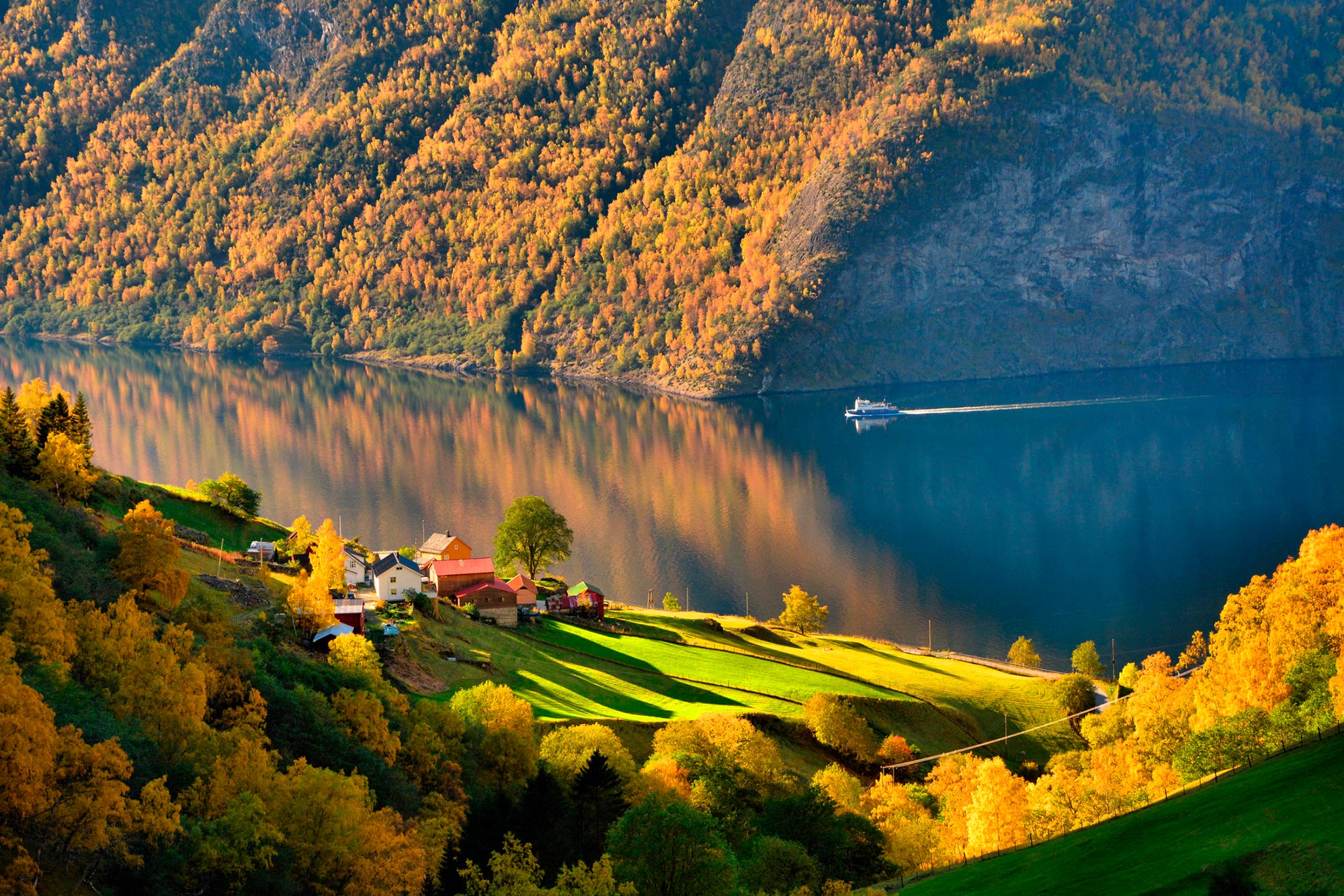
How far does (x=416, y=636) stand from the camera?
6325 cm

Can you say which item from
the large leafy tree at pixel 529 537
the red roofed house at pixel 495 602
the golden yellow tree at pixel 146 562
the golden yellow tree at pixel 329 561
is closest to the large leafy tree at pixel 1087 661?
the large leafy tree at pixel 529 537

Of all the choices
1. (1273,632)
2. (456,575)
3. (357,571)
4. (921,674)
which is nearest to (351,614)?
(357,571)

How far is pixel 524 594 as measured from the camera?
8050 cm

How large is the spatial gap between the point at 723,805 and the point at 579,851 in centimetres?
870

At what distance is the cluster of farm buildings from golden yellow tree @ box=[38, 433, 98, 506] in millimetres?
13327

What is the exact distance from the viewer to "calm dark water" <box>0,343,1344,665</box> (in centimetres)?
11000

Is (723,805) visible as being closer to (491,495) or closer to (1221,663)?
(1221,663)

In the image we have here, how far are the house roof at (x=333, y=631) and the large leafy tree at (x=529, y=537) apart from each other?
39342mm

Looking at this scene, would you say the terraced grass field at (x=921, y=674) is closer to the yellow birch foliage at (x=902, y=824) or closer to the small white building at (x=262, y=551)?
the yellow birch foliage at (x=902, y=824)

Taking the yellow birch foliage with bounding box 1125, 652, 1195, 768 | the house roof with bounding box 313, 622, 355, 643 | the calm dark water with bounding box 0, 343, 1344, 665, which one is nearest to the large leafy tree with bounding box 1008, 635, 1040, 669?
the calm dark water with bounding box 0, 343, 1344, 665

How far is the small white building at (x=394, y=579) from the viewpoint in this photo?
6988cm

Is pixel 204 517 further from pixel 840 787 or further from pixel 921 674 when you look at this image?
pixel 921 674

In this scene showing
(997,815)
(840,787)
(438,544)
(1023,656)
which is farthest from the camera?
(1023,656)

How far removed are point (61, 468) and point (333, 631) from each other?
15.8 metres
